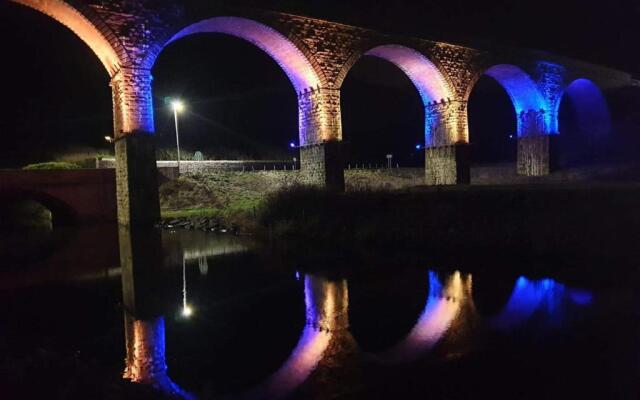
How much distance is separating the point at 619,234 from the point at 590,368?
671cm

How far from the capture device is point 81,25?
17.5 metres

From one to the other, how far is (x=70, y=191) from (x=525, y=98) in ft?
96.3

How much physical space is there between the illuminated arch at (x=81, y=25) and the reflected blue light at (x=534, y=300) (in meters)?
16.5

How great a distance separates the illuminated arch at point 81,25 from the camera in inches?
656

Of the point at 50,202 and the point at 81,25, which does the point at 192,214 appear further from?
the point at 81,25

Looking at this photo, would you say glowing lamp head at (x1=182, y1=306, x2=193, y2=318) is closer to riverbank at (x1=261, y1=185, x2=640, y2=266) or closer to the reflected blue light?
the reflected blue light

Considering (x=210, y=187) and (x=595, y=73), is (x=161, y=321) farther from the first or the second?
(x=595, y=73)

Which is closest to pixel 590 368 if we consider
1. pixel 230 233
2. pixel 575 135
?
pixel 230 233

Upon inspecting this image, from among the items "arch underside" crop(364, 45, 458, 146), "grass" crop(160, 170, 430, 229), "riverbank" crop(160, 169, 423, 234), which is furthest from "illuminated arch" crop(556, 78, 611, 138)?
"grass" crop(160, 170, 430, 229)

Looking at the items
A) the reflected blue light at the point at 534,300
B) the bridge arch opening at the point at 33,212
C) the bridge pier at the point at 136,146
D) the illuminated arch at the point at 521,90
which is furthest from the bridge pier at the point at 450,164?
the bridge arch opening at the point at 33,212

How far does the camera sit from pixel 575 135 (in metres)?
43.3

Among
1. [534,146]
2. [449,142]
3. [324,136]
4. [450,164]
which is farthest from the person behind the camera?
[534,146]

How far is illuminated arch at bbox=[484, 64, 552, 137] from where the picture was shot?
30.3 meters

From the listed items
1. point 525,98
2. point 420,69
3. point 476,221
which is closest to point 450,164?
point 420,69
